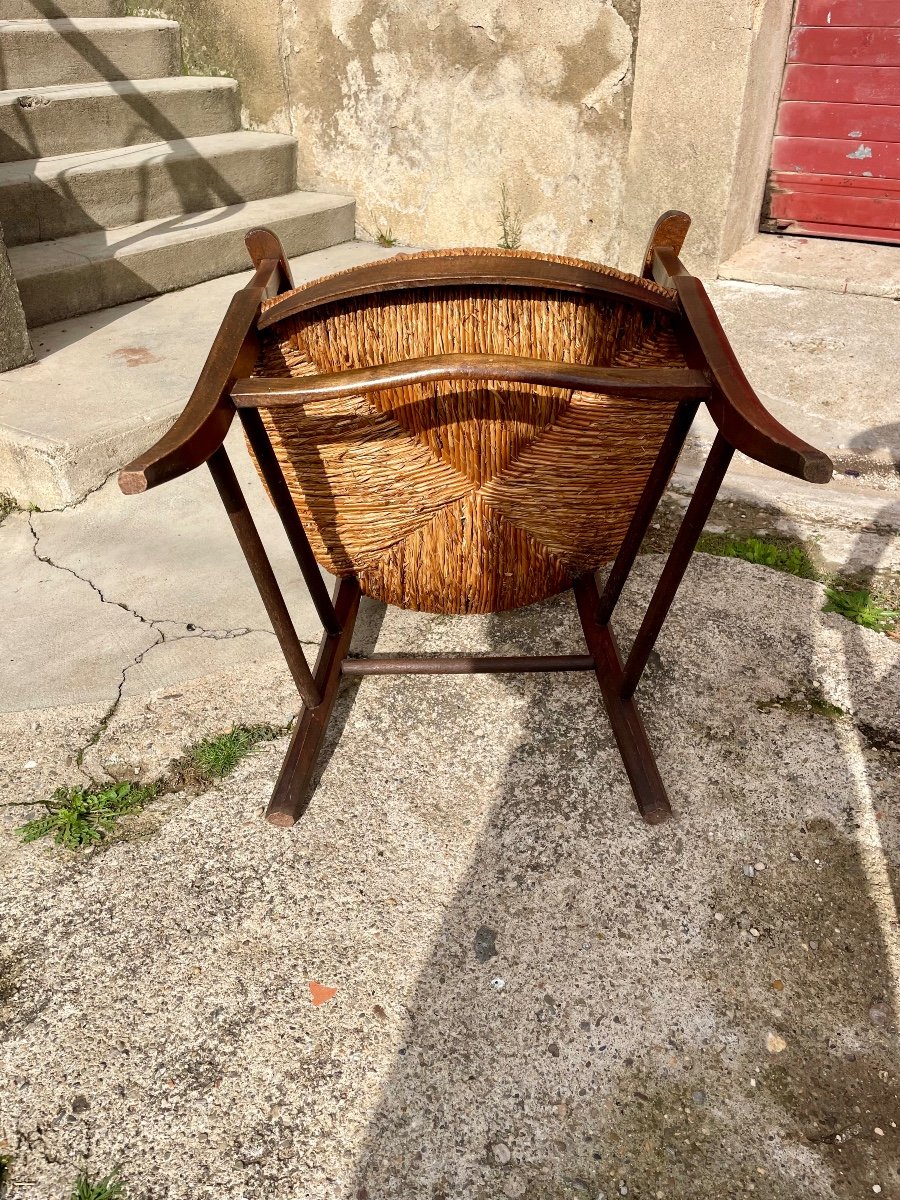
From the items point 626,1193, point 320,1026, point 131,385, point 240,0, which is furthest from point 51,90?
point 626,1193

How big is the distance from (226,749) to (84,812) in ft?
1.02

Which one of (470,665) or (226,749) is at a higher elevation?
(470,665)

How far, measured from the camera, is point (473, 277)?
1381mm

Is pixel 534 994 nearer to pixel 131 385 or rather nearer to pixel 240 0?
pixel 131 385

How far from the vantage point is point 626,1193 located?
1305 millimetres

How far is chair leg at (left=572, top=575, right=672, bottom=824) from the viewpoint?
6.11 ft

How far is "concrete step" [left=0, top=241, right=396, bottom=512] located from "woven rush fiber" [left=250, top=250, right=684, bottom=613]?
1.39 meters

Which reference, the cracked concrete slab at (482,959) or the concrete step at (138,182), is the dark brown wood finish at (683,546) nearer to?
the cracked concrete slab at (482,959)

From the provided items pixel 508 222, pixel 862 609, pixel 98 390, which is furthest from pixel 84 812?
pixel 508 222

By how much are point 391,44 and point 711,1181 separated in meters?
4.79

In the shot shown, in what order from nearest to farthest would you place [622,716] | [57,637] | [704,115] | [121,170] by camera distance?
[622,716]
[57,637]
[704,115]
[121,170]

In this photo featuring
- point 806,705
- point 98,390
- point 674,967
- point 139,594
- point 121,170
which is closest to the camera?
point 674,967

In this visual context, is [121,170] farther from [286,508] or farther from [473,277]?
[473,277]

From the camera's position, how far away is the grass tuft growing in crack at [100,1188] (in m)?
1.29
